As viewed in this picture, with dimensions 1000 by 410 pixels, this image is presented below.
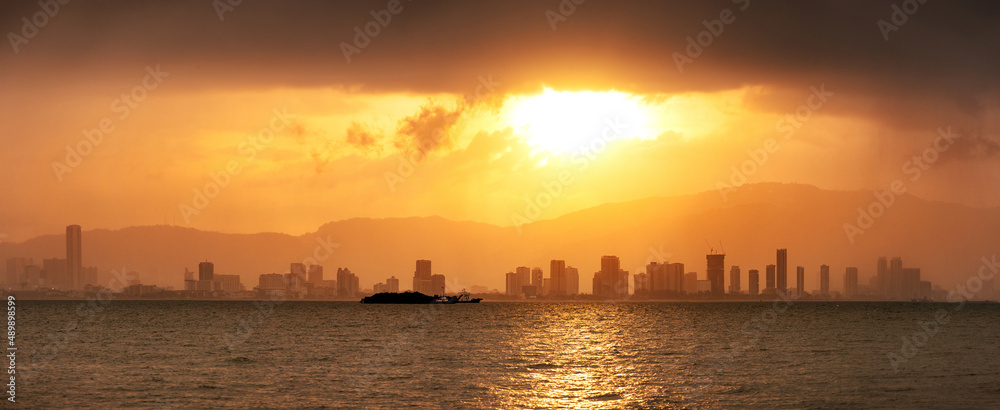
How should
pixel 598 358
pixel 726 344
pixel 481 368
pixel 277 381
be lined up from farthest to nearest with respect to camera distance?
pixel 726 344 → pixel 598 358 → pixel 481 368 → pixel 277 381

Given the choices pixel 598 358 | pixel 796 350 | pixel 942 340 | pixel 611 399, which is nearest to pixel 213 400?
pixel 611 399

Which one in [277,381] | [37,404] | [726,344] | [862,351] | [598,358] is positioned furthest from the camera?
[726,344]

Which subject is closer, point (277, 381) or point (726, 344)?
point (277, 381)

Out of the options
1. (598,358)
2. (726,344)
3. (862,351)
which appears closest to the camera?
(598,358)

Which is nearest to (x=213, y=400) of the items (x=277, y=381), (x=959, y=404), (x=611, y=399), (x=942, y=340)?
(x=277, y=381)

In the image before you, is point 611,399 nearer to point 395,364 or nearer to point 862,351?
point 395,364

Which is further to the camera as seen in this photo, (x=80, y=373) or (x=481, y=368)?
(x=481, y=368)

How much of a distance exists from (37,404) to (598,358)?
6115cm

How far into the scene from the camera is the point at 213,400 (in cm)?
6994

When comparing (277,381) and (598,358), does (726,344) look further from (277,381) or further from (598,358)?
(277,381)

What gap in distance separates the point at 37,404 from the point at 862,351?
97114 mm

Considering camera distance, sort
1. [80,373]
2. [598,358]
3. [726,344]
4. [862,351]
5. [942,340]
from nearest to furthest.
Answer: [80,373], [598,358], [862,351], [726,344], [942,340]

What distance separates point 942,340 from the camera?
469ft

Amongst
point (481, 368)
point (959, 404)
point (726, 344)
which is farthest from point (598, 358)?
point (959, 404)
